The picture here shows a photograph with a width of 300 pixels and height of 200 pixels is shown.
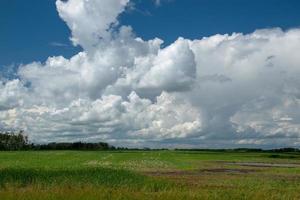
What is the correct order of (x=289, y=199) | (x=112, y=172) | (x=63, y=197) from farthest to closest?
(x=112, y=172) → (x=289, y=199) → (x=63, y=197)

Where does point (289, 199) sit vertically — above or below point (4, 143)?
below

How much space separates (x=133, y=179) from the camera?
32844mm

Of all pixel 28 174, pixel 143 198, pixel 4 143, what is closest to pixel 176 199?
pixel 143 198

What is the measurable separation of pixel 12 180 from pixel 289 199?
1579 cm

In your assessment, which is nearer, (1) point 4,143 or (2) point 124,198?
(2) point 124,198

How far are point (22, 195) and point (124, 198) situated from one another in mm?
4011

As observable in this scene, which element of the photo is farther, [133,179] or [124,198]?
[133,179]

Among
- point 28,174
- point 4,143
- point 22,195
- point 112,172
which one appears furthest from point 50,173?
point 4,143

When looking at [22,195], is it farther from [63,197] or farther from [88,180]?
[88,180]

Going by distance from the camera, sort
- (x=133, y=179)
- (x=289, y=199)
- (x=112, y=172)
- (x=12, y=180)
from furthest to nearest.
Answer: (x=112, y=172)
(x=133, y=179)
(x=12, y=180)
(x=289, y=199)

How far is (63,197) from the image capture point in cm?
1986

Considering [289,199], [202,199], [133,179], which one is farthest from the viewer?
[133,179]

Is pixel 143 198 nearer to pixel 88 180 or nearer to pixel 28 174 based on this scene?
pixel 88 180

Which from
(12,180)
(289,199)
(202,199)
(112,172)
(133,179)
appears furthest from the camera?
(112,172)
